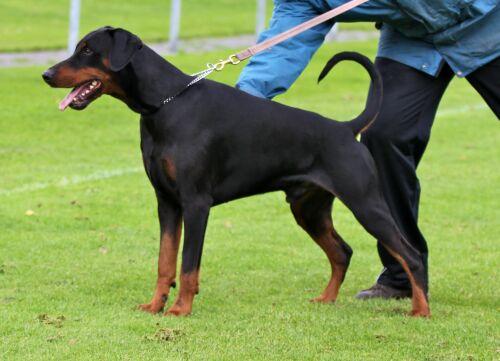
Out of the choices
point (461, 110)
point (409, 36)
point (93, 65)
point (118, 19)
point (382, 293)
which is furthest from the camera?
point (118, 19)

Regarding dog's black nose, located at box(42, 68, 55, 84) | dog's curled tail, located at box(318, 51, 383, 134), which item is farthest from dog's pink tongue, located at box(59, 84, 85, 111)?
dog's curled tail, located at box(318, 51, 383, 134)

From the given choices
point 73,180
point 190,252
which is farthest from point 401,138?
point 73,180

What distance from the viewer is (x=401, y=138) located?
22.7 feet

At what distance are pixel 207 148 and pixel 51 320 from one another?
4.18ft

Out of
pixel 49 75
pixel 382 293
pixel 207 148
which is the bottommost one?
pixel 382 293

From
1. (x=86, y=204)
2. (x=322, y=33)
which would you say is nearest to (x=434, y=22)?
(x=322, y=33)

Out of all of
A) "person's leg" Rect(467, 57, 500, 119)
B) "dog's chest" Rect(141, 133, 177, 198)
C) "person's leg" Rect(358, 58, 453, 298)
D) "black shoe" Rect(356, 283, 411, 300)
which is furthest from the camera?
"black shoe" Rect(356, 283, 411, 300)

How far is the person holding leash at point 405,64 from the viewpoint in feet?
21.6

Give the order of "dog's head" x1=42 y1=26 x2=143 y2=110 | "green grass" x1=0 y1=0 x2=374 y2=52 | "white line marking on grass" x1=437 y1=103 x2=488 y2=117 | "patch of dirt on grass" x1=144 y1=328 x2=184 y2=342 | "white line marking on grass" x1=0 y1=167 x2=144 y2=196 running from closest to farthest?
"patch of dirt on grass" x1=144 y1=328 x2=184 y2=342
"dog's head" x1=42 y1=26 x2=143 y2=110
"white line marking on grass" x1=0 y1=167 x2=144 y2=196
"white line marking on grass" x1=437 y1=103 x2=488 y2=117
"green grass" x1=0 y1=0 x2=374 y2=52

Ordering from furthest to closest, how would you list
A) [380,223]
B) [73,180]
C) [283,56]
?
[73,180], [283,56], [380,223]

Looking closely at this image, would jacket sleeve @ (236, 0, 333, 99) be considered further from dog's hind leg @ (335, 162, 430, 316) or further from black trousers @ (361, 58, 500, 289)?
dog's hind leg @ (335, 162, 430, 316)

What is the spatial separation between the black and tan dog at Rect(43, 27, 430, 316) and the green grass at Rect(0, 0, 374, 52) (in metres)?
14.8

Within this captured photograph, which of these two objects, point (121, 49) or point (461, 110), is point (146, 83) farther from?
point (461, 110)

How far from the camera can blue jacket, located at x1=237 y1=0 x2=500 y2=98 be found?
6551 millimetres
